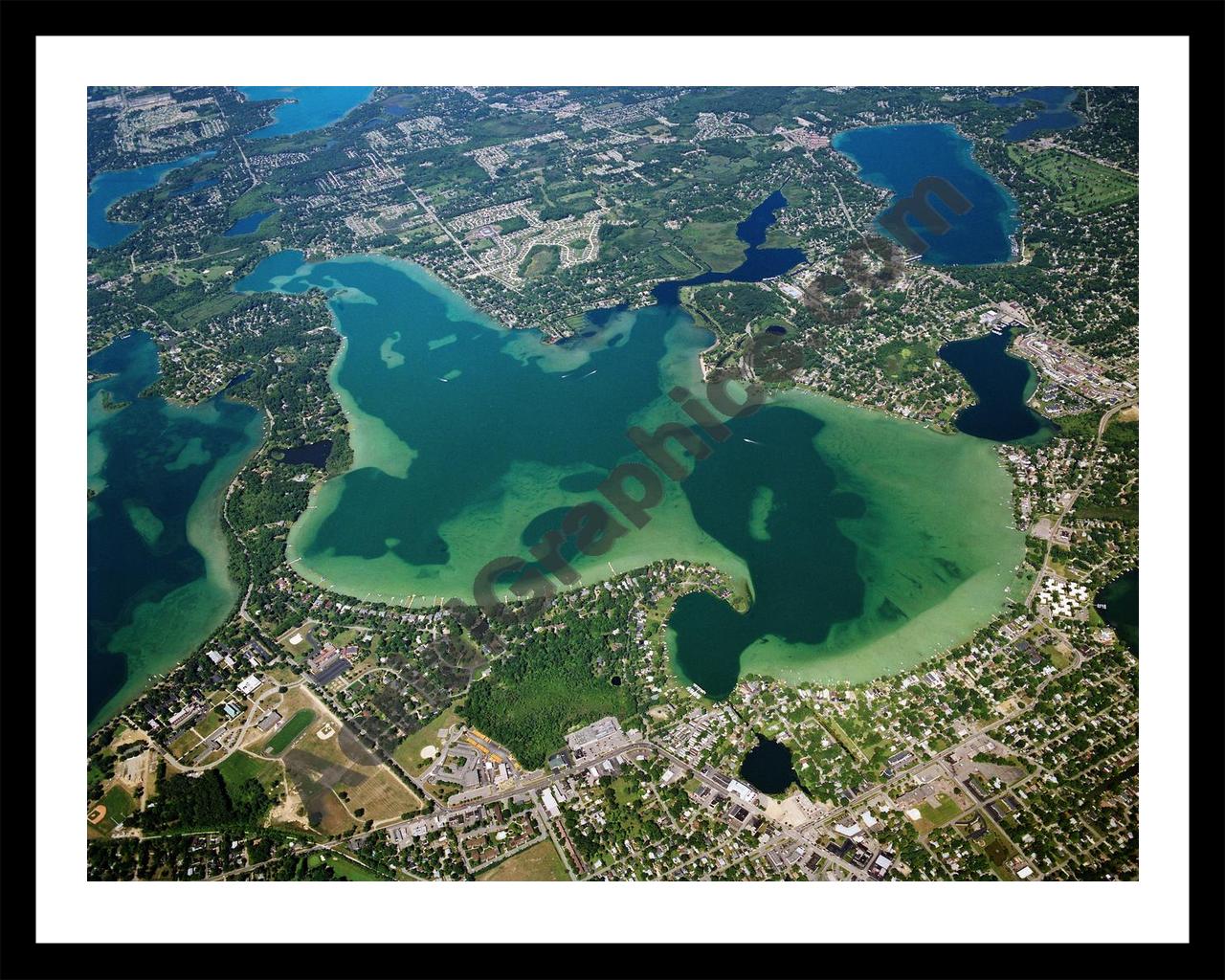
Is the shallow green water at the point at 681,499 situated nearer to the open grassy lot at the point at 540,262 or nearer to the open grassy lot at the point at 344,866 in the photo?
the open grassy lot at the point at 540,262

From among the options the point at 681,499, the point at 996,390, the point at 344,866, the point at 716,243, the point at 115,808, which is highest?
the point at 716,243

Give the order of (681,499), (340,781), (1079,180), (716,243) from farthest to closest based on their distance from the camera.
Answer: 1. (716,243)
2. (1079,180)
3. (681,499)
4. (340,781)

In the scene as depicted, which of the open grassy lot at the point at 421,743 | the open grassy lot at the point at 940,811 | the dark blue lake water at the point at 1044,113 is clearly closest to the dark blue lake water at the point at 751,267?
the dark blue lake water at the point at 1044,113

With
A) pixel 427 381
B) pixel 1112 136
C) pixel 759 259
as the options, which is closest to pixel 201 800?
pixel 427 381

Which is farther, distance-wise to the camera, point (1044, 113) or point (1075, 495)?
point (1044, 113)

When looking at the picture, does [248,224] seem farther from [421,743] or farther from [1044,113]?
[1044,113]

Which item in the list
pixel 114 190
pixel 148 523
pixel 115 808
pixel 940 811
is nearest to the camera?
pixel 940 811

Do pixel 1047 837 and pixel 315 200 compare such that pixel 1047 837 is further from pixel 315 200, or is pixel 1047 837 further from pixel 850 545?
pixel 315 200

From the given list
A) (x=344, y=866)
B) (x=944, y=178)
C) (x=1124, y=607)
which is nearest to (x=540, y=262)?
(x=944, y=178)
